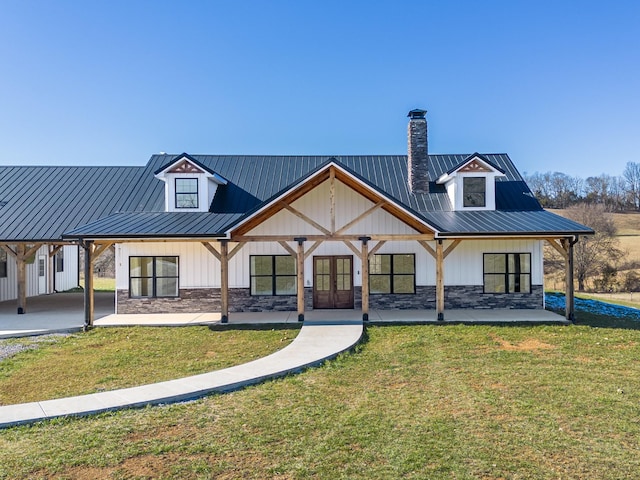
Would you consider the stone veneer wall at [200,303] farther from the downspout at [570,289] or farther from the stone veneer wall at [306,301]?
the downspout at [570,289]

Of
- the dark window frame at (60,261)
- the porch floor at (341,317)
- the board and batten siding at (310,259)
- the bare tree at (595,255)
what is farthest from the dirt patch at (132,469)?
the bare tree at (595,255)

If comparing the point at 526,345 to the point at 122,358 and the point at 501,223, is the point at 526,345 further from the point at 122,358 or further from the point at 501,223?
the point at 122,358

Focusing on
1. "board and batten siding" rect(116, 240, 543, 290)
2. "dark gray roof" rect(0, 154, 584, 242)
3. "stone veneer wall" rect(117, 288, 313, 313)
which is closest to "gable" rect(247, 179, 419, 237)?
"board and batten siding" rect(116, 240, 543, 290)

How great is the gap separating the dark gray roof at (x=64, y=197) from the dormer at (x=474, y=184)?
11393 millimetres

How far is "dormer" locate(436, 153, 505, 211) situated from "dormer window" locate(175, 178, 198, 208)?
970 cm

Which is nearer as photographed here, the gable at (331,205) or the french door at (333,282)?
the gable at (331,205)

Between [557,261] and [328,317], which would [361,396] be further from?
[557,261]

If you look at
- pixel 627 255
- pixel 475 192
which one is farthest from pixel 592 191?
pixel 475 192

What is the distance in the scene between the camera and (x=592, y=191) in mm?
58438

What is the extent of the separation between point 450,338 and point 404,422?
5522 mm

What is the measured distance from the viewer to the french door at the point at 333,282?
15227mm

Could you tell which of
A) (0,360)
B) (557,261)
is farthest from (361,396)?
(557,261)

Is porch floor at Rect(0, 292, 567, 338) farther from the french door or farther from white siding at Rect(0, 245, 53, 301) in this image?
white siding at Rect(0, 245, 53, 301)

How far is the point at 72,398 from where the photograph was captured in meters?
6.83
